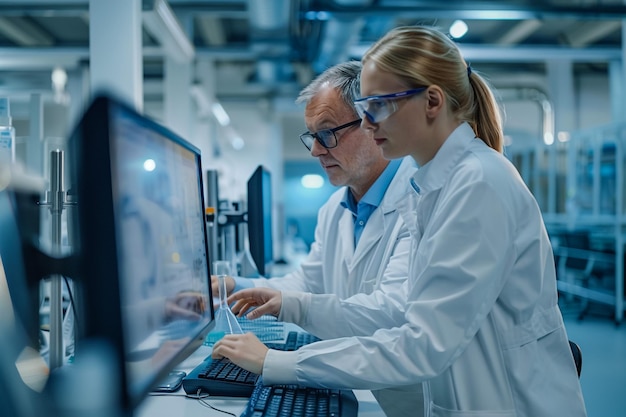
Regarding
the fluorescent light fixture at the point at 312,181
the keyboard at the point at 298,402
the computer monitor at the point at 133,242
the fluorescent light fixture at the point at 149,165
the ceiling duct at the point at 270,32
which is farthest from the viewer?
the fluorescent light fixture at the point at 312,181

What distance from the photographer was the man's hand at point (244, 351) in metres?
1.04

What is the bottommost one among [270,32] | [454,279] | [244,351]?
[244,351]

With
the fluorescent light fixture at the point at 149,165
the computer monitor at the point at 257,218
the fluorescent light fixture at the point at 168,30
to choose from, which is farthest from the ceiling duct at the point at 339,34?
the fluorescent light fixture at the point at 149,165

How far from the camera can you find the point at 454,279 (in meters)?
0.96

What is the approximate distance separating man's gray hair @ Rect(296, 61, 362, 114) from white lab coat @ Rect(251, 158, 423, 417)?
10.7 inches

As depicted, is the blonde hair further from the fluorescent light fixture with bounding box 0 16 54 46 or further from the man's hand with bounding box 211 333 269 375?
the fluorescent light fixture with bounding box 0 16 54 46

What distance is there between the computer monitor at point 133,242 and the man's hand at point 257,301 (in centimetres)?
35

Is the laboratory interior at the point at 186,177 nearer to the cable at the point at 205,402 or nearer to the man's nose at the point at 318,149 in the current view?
the cable at the point at 205,402

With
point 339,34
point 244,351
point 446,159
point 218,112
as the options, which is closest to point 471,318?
point 446,159

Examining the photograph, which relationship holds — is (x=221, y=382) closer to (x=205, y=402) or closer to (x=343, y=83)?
(x=205, y=402)

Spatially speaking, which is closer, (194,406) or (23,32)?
(194,406)

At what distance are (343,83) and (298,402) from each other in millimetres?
1023

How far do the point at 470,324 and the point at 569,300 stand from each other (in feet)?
21.0

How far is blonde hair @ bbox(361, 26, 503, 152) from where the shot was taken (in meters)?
1.08
